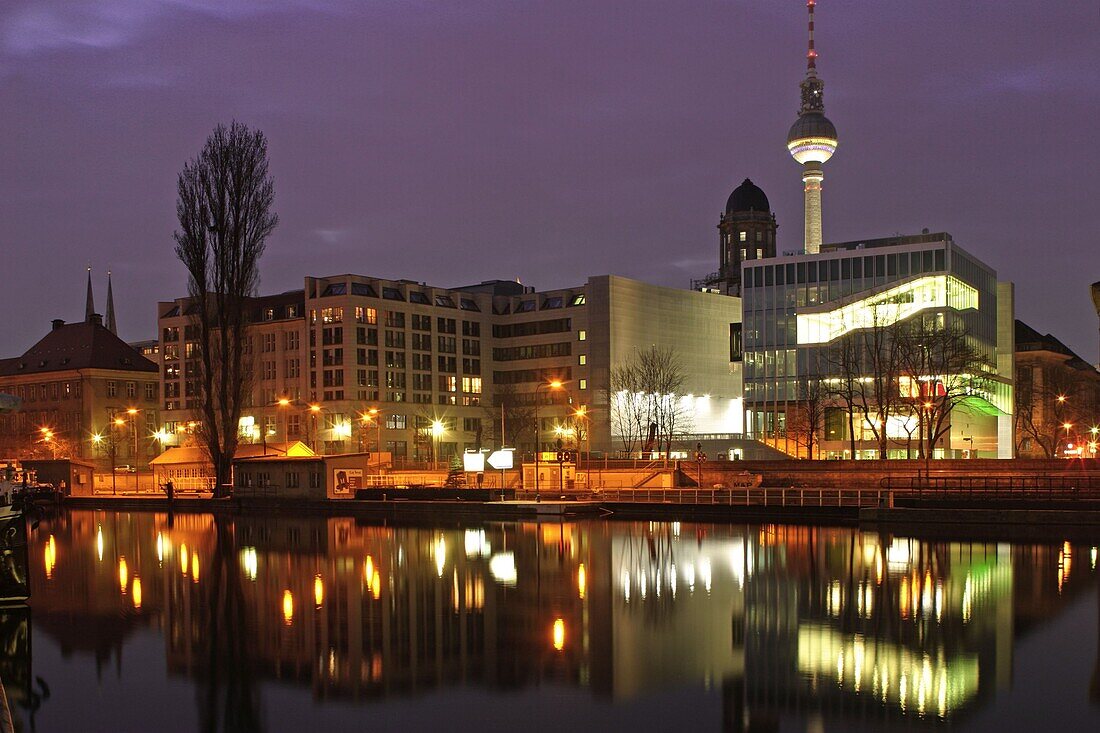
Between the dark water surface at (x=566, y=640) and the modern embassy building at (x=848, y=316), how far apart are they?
202ft

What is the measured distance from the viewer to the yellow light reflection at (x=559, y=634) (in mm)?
25281

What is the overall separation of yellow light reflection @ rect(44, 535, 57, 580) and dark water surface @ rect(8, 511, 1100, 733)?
283 millimetres

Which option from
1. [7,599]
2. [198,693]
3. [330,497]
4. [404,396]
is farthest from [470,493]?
[404,396]

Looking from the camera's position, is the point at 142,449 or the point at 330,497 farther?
the point at 142,449

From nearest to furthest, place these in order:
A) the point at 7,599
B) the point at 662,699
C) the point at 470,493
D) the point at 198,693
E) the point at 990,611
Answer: the point at 662,699, the point at 198,693, the point at 990,611, the point at 7,599, the point at 470,493

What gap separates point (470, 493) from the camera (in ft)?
222

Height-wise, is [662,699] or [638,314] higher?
[638,314]

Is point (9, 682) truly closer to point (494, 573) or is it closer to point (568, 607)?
point (568, 607)

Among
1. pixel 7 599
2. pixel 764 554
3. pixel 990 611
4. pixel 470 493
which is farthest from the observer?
pixel 470 493

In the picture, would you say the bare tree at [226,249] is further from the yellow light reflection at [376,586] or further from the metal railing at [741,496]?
the yellow light reflection at [376,586]

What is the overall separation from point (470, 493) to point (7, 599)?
37034 mm

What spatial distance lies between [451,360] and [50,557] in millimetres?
101043

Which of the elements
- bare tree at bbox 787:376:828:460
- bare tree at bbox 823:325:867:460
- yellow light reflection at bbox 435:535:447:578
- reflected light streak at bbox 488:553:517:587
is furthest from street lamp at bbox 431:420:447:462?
reflected light streak at bbox 488:553:517:587

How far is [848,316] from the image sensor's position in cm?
10738
